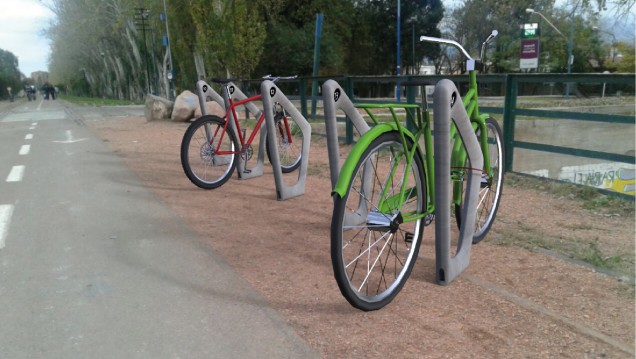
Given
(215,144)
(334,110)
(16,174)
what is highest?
(334,110)

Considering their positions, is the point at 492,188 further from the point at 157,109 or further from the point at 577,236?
the point at 157,109

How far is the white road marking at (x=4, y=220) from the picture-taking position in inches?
179

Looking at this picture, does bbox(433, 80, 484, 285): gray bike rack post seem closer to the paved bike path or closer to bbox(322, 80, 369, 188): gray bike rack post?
bbox(322, 80, 369, 188): gray bike rack post

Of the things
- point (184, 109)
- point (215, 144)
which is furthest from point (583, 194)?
point (184, 109)

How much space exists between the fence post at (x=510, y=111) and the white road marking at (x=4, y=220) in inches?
224

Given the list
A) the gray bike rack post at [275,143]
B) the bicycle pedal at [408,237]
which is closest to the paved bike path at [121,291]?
the bicycle pedal at [408,237]

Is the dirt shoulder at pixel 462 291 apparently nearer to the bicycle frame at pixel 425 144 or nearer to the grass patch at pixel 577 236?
the grass patch at pixel 577 236

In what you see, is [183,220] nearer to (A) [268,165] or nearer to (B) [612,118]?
(A) [268,165]

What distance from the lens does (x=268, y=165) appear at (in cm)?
809

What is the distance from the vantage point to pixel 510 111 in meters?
6.77

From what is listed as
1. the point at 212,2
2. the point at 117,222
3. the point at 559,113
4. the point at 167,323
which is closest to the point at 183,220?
the point at 117,222

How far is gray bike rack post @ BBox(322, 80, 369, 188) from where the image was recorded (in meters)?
3.77

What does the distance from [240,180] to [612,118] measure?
4530 mm

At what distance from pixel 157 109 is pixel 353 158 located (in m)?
16.4
